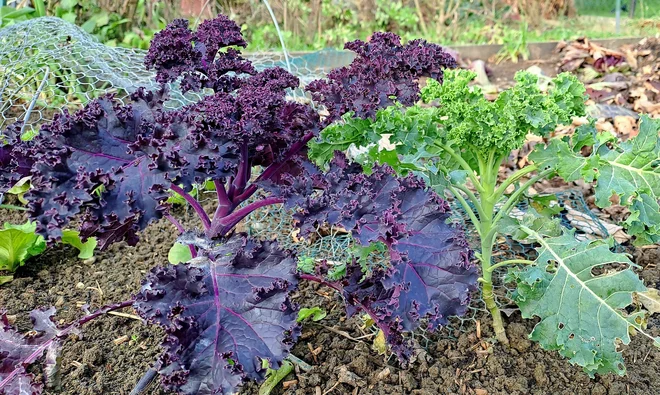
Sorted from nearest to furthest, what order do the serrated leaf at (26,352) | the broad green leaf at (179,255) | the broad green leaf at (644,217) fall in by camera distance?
1. the serrated leaf at (26,352)
2. the broad green leaf at (644,217)
3. the broad green leaf at (179,255)

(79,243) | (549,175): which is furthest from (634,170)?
(79,243)

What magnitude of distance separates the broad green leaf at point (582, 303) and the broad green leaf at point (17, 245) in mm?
2146

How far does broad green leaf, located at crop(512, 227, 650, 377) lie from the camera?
169 centimetres

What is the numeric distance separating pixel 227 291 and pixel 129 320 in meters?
0.95

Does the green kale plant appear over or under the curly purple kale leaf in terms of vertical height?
under

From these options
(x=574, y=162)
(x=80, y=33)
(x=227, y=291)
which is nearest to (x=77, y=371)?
(x=227, y=291)

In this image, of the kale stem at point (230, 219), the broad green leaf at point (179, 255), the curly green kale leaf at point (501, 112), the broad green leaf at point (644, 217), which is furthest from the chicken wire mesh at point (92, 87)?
the curly green kale leaf at point (501, 112)

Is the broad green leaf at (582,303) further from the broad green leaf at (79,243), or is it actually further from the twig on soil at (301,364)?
the broad green leaf at (79,243)

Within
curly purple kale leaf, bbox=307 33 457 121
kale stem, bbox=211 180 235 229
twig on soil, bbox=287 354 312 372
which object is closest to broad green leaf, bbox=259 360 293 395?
twig on soil, bbox=287 354 312 372

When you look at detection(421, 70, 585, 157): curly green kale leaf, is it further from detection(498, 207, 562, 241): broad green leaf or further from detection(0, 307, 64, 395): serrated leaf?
detection(0, 307, 64, 395): serrated leaf

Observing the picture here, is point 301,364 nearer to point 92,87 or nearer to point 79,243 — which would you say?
point 79,243

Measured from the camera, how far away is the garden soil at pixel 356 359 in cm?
197

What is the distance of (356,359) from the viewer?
6.78 ft

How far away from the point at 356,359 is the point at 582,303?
0.81 meters
